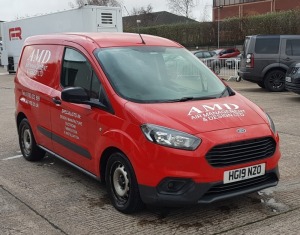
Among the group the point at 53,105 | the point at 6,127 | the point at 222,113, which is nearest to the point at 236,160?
the point at 222,113

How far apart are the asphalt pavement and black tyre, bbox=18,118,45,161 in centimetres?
27

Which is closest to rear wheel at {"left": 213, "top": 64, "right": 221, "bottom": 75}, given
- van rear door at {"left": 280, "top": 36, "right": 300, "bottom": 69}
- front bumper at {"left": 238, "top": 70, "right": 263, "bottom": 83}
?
front bumper at {"left": 238, "top": 70, "right": 263, "bottom": 83}

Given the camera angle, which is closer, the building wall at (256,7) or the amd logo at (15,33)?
the amd logo at (15,33)

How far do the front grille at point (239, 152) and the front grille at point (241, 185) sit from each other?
21cm

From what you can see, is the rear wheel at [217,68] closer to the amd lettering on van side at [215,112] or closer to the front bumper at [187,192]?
the amd lettering on van side at [215,112]

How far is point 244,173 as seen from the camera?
383 cm

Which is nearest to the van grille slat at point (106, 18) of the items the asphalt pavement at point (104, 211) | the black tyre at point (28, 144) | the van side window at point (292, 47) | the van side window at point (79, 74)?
the van side window at point (292, 47)

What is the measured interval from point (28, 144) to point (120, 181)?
2.58 meters

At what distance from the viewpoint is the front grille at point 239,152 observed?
3.66 meters

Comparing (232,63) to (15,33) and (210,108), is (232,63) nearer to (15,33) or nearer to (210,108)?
(15,33)

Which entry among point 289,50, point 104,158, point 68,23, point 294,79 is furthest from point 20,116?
point 68,23

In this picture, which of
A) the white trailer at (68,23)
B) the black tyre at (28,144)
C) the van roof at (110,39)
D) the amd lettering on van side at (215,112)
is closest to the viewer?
the amd lettering on van side at (215,112)

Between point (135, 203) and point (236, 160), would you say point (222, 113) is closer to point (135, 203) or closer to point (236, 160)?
point (236, 160)

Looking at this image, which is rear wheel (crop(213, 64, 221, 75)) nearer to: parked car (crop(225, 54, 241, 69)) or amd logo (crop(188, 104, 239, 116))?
parked car (crop(225, 54, 241, 69))
